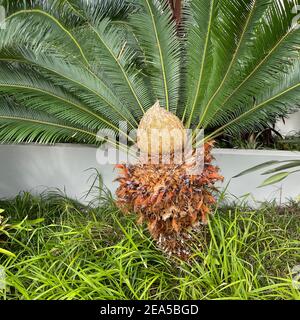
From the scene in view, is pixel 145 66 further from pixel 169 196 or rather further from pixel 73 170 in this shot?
pixel 73 170

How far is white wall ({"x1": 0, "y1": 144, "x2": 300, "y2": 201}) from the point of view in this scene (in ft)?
13.4

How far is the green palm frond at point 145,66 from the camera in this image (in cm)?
266

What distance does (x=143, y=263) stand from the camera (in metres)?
2.81

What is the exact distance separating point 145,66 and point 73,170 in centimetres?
156

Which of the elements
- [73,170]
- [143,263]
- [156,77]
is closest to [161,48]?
[156,77]

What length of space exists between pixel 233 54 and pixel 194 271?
147 centimetres

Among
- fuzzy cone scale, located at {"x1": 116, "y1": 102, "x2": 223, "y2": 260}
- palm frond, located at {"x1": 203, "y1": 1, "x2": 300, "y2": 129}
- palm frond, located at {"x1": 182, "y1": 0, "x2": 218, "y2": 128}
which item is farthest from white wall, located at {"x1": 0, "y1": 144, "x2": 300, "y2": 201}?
fuzzy cone scale, located at {"x1": 116, "y1": 102, "x2": 223, "y2": 260}

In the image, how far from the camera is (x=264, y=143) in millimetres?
5074

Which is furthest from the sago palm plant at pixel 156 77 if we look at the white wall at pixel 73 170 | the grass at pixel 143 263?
the white wall at pixel 73 170

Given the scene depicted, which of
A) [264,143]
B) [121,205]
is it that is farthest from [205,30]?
[264,143]

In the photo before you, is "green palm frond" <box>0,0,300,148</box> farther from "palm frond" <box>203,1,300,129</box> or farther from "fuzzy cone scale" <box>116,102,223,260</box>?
"fuzzy cone scale" <box>116,102,223,260</box>

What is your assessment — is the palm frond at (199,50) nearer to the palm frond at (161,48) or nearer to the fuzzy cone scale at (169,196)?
the palm frond at (161,48)

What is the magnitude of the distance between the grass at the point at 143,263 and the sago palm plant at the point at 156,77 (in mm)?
230

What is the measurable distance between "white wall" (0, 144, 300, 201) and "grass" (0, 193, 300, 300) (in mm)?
561
